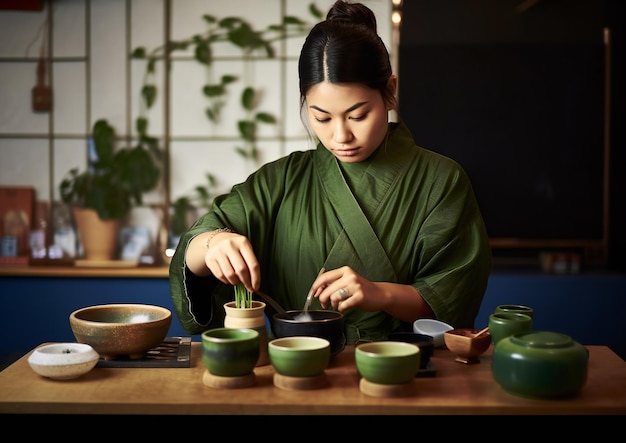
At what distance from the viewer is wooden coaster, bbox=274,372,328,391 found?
1.40 metres

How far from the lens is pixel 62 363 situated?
1.45 m

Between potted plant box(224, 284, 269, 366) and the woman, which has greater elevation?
the woman

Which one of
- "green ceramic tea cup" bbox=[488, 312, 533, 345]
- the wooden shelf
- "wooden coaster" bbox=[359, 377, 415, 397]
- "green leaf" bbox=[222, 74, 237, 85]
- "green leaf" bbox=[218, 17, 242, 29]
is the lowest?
the wooden shelf

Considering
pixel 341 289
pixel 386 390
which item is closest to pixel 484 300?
pixel 341 289

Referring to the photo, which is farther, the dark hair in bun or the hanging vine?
the hanging vine

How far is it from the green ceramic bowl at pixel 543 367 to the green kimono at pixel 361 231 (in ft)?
1.59

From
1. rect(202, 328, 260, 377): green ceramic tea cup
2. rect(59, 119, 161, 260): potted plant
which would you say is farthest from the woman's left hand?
rect(59, 119, 161, 260): potted plant

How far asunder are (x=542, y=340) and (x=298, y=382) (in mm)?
463

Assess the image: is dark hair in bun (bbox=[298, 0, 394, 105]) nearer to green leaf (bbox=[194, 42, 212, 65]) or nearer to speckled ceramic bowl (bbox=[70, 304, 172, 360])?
speckled ceramic bowl (bbox=[70, 304, 172, 360])

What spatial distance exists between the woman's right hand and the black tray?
197 millimetres

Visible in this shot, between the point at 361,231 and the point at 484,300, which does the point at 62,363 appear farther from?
the point at 484,300

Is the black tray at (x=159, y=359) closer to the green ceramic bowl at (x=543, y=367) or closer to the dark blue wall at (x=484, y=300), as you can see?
the green ceramic bowl at (x=543, y=367)

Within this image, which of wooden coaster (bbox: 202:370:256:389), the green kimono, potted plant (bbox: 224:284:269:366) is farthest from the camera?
the green kimono
